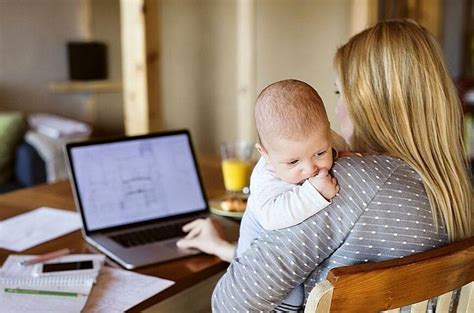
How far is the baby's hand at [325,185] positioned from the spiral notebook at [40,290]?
52 centimetres

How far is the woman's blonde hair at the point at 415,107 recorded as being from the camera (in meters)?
1.22

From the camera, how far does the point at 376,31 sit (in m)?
1.28

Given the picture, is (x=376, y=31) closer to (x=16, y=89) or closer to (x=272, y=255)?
(x=272, y=255)

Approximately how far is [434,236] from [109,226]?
0.87 m

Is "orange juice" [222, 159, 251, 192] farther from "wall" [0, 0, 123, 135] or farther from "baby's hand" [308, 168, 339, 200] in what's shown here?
"wall" [0, 0, 123, 135]

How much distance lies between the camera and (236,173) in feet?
6.85

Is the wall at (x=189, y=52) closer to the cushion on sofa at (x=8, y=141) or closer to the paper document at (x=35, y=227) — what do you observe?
the cushion on sofa at (x=8, y=141)

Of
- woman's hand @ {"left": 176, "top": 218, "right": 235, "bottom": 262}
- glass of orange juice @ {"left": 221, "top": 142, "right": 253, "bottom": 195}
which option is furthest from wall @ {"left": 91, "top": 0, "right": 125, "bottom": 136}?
woman's hand @ {"left": 176, "top": 218, "right": 235, "bottom": 262}

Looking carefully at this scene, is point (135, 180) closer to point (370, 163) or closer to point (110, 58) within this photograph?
point (370, 163)

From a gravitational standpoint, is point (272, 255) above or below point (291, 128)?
below

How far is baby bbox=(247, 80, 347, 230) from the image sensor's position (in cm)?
110

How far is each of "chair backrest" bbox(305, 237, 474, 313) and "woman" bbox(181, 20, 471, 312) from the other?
0.10 meters

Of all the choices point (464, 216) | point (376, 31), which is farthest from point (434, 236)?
point (376, 31)

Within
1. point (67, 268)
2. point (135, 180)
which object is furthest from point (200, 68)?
point (67, 268)
